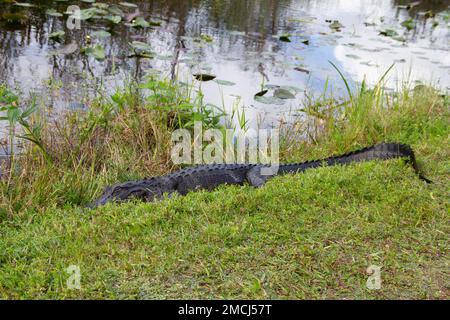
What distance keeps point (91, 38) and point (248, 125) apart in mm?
3547

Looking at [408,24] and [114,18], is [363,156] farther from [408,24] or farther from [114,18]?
[408,24]

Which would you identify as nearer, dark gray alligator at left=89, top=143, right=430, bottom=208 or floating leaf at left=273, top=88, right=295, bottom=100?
dark gray alligator at left=89, top=143, right=430, bottom=208

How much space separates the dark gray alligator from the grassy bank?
Answer: 0.26 metres

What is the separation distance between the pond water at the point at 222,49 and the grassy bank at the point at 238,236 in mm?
2155

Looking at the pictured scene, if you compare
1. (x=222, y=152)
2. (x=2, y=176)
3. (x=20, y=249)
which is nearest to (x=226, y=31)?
(x=222, y=152)

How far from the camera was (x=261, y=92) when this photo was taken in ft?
21.2

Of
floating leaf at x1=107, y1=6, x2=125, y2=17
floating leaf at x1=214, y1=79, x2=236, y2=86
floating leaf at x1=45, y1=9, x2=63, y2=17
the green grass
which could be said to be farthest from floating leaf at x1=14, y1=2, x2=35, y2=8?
the green grass

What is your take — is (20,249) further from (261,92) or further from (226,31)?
(226,31)

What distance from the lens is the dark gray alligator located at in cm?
414

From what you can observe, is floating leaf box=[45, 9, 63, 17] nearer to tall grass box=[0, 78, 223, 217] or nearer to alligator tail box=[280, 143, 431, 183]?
tall grass box=[0, 78, 223, 217]

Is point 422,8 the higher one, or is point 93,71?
point 422,8
